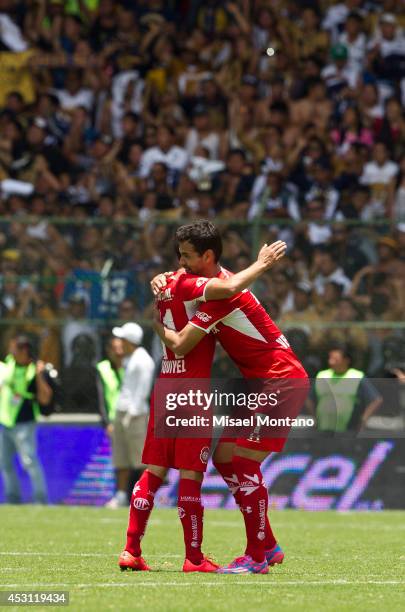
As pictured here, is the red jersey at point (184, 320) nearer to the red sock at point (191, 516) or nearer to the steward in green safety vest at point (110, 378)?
the red sock at point (191, 516)

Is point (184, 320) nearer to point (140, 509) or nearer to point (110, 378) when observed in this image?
point (140, 509)

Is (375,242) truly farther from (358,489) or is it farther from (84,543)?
(84,543)

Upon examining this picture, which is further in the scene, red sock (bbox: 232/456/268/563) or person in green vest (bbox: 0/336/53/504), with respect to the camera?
person in green vest (bbox: 0/336/53/504)

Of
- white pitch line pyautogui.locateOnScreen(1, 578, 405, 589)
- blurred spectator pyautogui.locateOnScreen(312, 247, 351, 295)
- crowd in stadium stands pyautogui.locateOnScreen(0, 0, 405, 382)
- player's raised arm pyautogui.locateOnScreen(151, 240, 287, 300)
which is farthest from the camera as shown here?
crowd in stadium stands pyautogui.locateOnScreen(0, 0, 405, 382)

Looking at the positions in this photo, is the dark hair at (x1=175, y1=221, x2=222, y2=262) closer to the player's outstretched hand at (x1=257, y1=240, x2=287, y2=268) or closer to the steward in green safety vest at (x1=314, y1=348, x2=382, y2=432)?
the player's outstretched hand at (x1=257, y1=240, x2=287, y2=268)

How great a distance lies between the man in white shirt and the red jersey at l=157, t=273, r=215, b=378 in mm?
8563

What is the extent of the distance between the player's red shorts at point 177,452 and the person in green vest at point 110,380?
8736 millimetres

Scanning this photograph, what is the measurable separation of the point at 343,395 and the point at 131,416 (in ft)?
8.98

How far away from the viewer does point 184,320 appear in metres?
8.95

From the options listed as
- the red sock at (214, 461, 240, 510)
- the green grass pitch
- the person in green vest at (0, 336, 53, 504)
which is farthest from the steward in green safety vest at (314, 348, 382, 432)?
the red sock at (214, 461, 240, 510)

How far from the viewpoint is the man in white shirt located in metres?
17.8

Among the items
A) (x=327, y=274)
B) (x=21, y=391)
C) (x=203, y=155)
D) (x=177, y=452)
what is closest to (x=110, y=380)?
(x=21, y=391)

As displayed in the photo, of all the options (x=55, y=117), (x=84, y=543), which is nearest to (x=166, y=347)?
(x=84, y=543)

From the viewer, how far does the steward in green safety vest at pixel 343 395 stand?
56.2 feet
